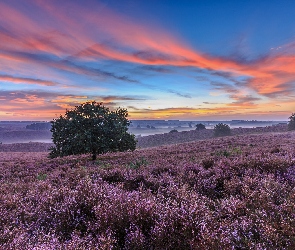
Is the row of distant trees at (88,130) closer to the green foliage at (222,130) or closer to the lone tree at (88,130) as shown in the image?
the lone tree at (88,130)

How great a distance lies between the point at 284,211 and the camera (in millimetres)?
3498

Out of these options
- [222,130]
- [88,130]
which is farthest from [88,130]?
[222,130]

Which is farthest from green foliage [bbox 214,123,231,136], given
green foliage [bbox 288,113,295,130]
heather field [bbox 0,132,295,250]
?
heather field [bbox 0,132,295,250]

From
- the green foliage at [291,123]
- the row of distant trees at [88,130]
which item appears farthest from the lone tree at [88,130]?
the green foliage at [291,123]

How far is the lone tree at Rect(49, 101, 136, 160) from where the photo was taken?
16.3 meters

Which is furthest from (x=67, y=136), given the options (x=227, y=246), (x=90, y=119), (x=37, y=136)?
(x=37, y=136)

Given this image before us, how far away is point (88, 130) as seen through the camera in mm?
16406

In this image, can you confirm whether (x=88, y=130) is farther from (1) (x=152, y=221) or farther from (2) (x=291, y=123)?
(2) (x=291, y=123)

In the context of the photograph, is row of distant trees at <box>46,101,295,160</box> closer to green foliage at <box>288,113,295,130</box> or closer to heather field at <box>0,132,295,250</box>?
heather field at <box>0,132,295,250</box>

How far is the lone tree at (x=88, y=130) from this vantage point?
643 inches

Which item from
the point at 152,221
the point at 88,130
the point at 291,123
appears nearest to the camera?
the point at 152,221

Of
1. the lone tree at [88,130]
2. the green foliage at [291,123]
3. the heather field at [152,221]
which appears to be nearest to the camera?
the heather field at [152,221]

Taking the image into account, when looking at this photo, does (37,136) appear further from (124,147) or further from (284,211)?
(284,211)

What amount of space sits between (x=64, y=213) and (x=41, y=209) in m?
0.69
